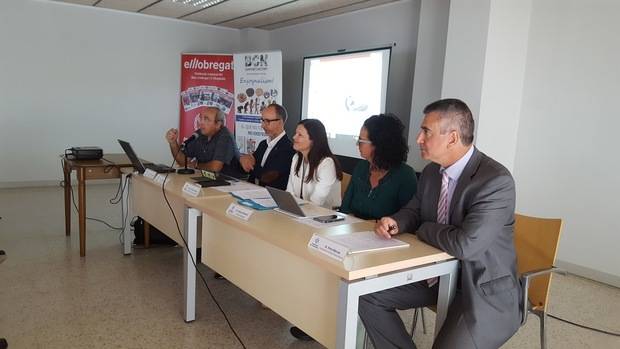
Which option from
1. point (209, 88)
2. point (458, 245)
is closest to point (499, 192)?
point (458, 245)

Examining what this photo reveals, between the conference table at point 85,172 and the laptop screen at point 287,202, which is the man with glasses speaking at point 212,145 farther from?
the laptop screen at point 287,202

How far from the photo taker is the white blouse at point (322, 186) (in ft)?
8.39

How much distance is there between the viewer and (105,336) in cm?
224

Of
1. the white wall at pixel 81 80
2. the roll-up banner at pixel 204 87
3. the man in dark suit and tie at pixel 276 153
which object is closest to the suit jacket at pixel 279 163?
the man in dark suit and tie at pixel 276 153

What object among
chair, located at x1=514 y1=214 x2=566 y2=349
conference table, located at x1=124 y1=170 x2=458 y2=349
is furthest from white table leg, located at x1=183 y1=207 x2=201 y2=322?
chair, located at x1=514 y1=214 x2=566 y2=349

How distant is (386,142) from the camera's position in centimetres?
222

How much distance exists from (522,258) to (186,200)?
162 cm

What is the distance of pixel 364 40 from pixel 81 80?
12.3 ft

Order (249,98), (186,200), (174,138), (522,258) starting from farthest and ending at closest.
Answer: (249,98)
(174,138)
(186,200)
(522,258)

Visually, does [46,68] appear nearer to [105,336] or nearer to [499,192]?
[105,336]

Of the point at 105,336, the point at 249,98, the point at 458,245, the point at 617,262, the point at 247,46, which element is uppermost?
the point at 247,46

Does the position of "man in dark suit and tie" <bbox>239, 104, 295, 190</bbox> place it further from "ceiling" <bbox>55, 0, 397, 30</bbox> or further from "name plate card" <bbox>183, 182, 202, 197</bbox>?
"ceiling" <bbox>55, 0, 397, 30</bbox>

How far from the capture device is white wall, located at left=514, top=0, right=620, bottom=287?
320 centimetres

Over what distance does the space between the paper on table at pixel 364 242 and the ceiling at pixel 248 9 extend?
3796 mm
